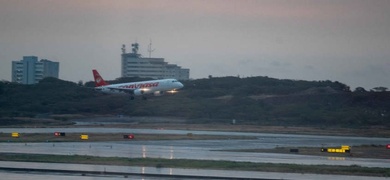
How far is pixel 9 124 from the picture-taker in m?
102

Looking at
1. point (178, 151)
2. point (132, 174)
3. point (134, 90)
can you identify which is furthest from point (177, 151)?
point (134, 90)

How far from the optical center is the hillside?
124625mm

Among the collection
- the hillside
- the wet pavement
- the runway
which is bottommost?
the wet pavement

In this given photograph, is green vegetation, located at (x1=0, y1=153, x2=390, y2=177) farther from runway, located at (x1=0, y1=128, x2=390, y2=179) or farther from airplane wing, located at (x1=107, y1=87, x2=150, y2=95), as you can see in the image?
airplane wing, located at (x1=107, y1=87, x2=150, y2=95)

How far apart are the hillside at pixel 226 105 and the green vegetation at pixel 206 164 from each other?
7180 centimetres

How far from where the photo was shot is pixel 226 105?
459 ft

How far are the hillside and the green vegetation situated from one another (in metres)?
71.8

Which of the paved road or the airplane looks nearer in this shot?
the paved road

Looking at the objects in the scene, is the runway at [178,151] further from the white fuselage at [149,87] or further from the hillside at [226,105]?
the hillside at [226,105]

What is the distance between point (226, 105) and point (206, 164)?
9600cm

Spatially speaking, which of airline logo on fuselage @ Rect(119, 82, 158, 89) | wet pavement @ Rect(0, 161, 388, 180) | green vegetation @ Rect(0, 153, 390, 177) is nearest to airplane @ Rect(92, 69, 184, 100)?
airline logo on fuselage @ Rect(119, 82, 158, 89)

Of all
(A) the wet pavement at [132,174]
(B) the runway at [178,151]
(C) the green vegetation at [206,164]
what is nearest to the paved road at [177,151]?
(B) the runway at [178,151]

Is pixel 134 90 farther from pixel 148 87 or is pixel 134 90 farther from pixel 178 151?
pixel 178 151

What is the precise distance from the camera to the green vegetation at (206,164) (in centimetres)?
4209
